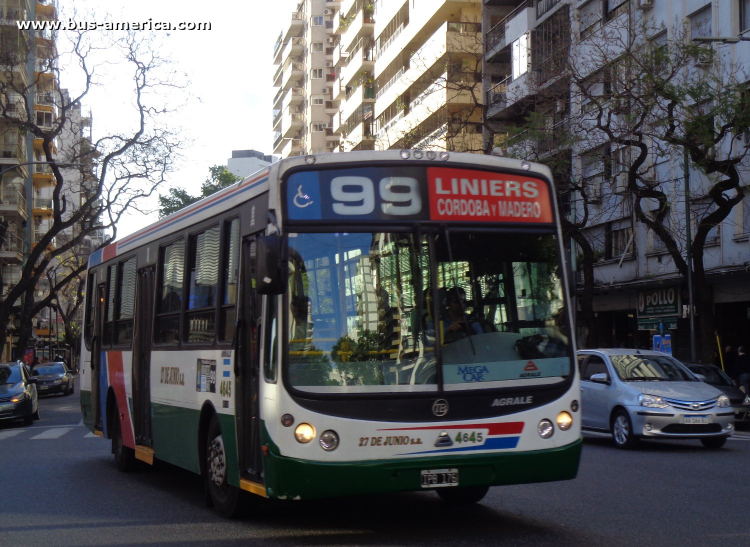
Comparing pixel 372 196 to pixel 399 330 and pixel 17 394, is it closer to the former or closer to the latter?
pixel 399 330

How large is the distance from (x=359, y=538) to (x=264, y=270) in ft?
7.13

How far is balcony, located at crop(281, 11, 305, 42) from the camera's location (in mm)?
103562

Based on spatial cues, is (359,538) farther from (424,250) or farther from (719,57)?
(719,57)

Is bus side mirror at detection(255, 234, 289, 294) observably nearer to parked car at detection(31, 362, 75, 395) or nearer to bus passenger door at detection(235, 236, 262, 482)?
bus passenger door at detection(235, 236, 262, 482)

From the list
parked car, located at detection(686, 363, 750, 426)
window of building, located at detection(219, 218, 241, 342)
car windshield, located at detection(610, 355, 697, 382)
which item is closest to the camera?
window of building, located at detection(219, 218, 241, 342)

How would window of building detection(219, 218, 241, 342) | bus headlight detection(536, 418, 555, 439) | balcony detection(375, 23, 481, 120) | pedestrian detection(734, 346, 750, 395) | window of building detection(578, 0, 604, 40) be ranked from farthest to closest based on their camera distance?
balcony detection(375, 23, 481, 120)
window of building detection(578, 0, 604, 40)
pedestrian detection(734, 346, 750, 395)
window of building detection(219, 218, 241, 342)
bus headlight detection(536, 418, 555, 439)

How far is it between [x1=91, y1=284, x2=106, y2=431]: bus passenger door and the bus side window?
726cm

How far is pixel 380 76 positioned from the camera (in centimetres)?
6744

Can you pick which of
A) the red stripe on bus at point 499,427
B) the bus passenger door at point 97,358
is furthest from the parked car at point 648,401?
the red stripe on bus at point 499,427

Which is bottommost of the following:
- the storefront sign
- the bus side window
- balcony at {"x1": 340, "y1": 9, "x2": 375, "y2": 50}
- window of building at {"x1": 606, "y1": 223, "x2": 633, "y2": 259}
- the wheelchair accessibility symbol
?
the bus side window

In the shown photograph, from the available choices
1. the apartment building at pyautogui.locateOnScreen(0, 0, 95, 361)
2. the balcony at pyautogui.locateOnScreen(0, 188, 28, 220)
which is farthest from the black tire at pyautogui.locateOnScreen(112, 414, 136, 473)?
the balcony at pyautogui.locateOnScreen(0, 188, 28, 220)

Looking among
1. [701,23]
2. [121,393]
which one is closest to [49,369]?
[701,23]

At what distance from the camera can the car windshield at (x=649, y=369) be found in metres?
17.5

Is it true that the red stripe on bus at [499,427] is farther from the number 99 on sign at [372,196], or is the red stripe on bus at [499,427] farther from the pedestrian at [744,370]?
the pedestrian at [744,370]
